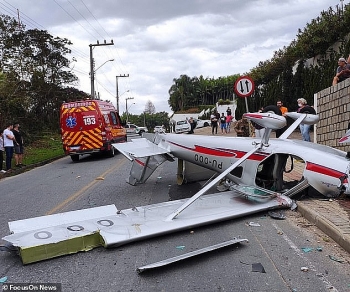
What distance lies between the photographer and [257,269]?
4020 millimetres

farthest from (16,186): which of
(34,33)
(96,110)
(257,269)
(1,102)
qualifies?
(34,33)

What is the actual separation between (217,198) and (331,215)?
184 centimetres

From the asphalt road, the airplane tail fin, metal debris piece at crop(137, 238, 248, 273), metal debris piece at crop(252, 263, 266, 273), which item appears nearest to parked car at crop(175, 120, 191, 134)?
the airplane tail fin

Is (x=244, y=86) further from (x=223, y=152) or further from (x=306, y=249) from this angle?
(x=306, y=249)

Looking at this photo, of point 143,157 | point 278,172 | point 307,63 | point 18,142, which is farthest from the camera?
point 307,63

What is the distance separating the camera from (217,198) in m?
6.46

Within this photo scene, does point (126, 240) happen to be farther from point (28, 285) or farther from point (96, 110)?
point (96, 110)

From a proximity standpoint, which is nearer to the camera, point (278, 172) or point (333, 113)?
point (278, 172)

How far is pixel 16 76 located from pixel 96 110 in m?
13.8

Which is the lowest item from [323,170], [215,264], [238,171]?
[215,264]

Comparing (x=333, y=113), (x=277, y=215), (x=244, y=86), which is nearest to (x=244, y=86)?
(x=244, y=86)

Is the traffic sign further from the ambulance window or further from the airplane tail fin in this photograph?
the ambulance window

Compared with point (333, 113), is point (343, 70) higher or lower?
higher

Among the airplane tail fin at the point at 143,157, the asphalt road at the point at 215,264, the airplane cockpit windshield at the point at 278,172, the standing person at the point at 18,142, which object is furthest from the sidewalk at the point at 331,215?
the standing person at the point at 18,142
